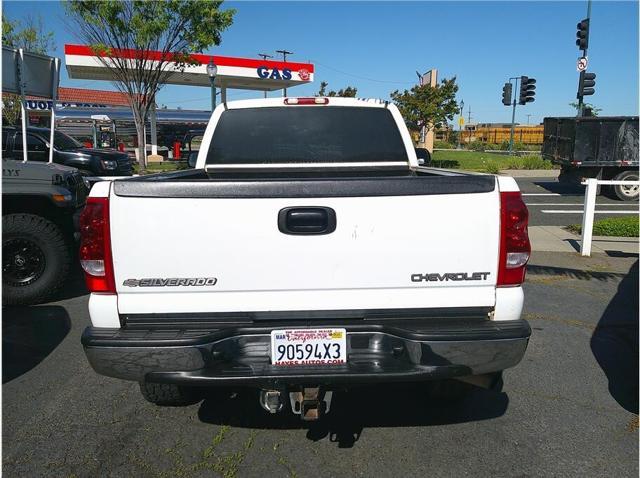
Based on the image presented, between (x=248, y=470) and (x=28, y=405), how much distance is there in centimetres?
170

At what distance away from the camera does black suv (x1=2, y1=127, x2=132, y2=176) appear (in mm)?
9146

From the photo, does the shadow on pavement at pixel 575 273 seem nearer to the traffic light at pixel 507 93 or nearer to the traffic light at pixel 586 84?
the traffic light at pixel 586 84

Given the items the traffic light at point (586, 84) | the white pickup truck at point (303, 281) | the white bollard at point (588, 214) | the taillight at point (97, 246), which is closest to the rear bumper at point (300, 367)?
the white pickup truck at point (303, 281)

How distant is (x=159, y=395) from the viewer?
3.29 m

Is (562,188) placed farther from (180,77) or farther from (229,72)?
(180,77)

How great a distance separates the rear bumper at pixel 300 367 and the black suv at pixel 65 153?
780cm

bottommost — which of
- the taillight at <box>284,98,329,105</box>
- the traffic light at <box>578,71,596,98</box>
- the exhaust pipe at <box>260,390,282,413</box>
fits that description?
the exhaust pipe at <box>260,390,282,413</box>

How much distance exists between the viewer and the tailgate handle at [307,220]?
249cm

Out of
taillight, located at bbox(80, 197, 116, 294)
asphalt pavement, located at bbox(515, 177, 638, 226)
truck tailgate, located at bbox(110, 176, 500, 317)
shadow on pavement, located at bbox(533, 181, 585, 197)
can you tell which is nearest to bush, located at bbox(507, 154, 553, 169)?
shadow on pavement, located at bbox(533, 181, 585, 197)

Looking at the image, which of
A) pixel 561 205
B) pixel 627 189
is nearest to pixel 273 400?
pixel 561 205

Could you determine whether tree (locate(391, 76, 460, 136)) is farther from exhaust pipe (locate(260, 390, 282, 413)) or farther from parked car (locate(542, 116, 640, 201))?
exhaust pipe (locate(260, 390, 282, 413))

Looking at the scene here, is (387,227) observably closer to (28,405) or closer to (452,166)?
(28,405)

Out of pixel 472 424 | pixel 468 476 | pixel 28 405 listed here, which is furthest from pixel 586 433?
pixel 28 405

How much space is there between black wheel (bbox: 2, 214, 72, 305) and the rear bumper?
338cm
